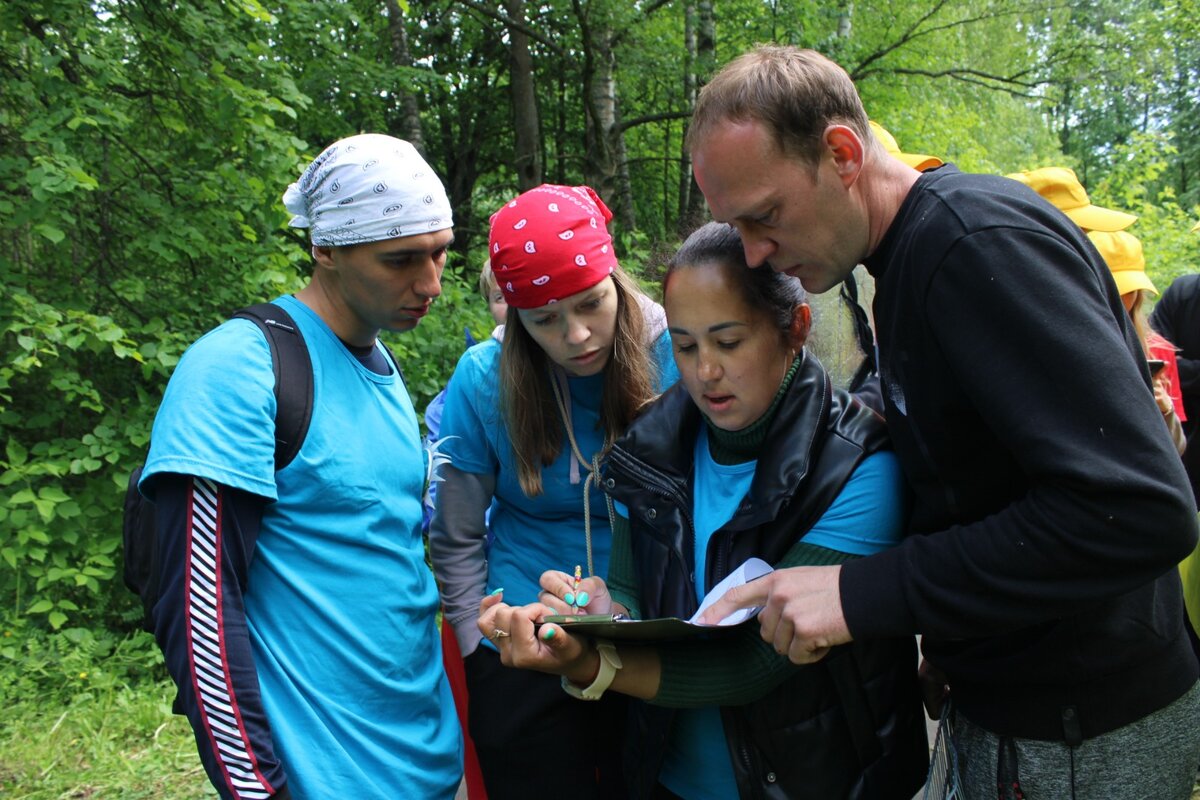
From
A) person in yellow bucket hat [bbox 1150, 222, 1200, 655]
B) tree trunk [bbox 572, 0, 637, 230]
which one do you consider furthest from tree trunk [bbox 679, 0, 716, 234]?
person in yellow bucket hat [bbox 1150, 222, 1200, 655]

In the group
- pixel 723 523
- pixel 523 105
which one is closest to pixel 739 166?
pixel 723 523

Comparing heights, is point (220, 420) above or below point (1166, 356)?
above

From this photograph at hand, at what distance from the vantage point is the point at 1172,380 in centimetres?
292

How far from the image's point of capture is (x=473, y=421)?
237cm

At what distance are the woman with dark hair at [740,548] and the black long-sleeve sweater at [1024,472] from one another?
0.21 m

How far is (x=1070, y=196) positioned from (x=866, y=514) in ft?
3.71

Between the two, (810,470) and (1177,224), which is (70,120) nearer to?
(810,470)

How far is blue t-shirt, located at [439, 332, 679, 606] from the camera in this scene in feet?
7.51

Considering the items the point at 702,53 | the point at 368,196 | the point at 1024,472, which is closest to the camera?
the point at 1024,472

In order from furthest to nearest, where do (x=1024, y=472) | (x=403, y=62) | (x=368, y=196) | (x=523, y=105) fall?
(x=523, y=105) → (x=403, y=62) → (x=368, y=196) → (x=1024, y=472)

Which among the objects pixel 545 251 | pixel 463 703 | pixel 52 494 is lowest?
pixel 463 703

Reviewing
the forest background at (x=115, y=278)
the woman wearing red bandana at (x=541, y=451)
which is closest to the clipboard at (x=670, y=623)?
the woman wearing red bandana at (x=541, y=451)

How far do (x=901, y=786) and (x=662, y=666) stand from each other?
55cm

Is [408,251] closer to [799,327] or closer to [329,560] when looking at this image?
[329,560]
